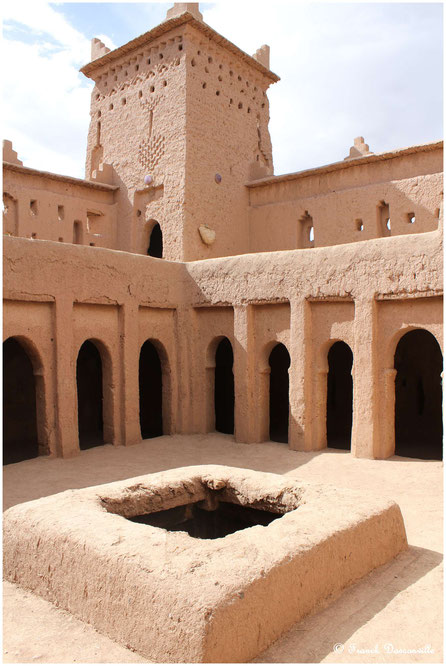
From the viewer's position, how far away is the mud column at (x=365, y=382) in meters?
10.2

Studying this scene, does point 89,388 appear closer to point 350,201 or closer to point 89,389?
point 89,389

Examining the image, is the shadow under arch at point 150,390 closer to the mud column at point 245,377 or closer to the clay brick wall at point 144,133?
the clay brick wall at point 144,133

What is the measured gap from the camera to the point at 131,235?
16.2 m

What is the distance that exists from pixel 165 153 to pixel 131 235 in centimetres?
242

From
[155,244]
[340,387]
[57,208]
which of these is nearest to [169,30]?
[57,208]

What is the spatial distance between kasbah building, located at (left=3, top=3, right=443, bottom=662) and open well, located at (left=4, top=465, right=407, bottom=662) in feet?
0.92

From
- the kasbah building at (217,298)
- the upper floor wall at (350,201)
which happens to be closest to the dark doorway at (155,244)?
the kasbah building at (217,298)

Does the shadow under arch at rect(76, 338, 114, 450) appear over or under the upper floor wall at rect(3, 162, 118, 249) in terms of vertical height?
under

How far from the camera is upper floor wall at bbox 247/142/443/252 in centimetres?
1355

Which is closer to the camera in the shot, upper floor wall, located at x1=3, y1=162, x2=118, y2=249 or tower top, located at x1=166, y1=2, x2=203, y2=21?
upper floor wall, located at x1=3, y1=162, x2=118, y2=249

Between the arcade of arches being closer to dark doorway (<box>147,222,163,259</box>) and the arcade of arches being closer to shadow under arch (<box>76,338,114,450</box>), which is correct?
shadow under arch (<box>76,338,114,450</box>)

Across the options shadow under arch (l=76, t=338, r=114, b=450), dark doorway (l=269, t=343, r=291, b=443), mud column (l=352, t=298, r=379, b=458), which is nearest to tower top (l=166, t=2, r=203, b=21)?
shadow under arch (l=76, t=338, r=114, b=450)

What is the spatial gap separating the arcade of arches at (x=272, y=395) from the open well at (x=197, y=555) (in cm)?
645

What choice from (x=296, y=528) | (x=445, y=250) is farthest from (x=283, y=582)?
(x=445, y=250)
